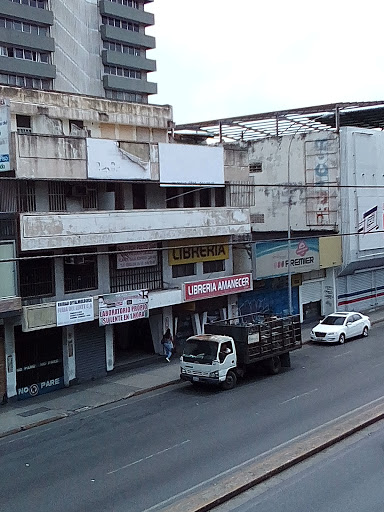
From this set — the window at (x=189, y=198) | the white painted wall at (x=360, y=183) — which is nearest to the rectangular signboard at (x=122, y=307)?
the window at (x=189, y=198)

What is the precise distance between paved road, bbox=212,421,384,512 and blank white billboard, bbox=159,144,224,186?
1468cm

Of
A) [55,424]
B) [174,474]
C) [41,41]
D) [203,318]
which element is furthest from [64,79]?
[174,474]

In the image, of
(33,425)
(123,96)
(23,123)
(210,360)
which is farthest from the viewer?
(123,96)

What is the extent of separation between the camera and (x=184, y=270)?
31453 mm

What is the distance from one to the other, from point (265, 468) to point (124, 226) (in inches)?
557

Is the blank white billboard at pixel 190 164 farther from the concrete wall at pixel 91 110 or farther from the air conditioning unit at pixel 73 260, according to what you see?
the concrete wall at pixel 91 110

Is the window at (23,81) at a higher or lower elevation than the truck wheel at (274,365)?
higher

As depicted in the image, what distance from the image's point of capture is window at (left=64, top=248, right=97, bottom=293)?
2623 cm

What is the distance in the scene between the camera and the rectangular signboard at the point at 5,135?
875 inches

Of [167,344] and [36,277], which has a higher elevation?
[36,277]

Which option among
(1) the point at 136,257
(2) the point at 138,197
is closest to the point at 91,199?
(2) the point at 138,197

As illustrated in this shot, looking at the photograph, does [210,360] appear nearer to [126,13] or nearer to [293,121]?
[293,121]

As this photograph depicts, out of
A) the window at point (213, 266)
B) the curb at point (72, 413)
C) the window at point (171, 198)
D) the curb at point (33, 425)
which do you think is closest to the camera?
the curb at point (33, 425)

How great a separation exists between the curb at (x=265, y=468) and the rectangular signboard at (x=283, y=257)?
52.1 ft
